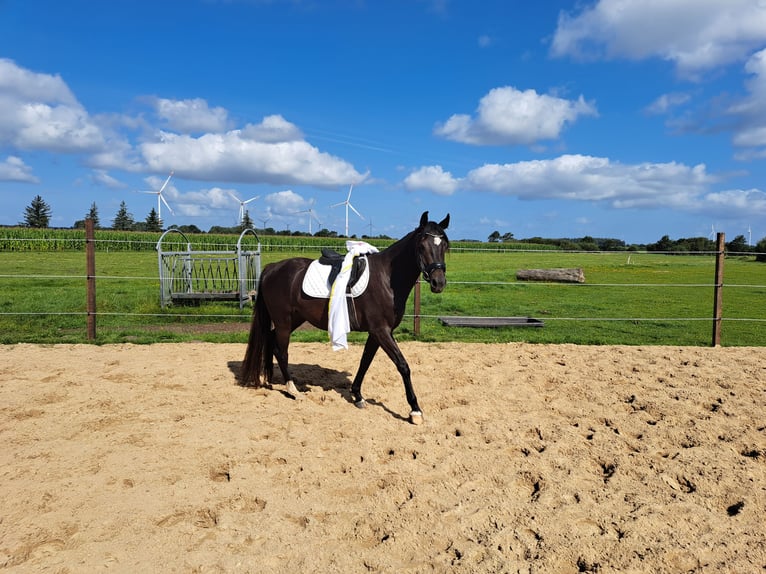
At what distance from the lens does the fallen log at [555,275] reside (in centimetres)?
2008

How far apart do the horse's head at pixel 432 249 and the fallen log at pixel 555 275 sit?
16.7 metres

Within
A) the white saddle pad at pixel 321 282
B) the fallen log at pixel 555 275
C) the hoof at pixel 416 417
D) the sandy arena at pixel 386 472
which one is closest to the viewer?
A: the sandy arena at pixel 386 472

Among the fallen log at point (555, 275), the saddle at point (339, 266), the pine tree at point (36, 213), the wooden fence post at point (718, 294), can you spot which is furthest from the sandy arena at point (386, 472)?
the pine tree at point (36, 213)

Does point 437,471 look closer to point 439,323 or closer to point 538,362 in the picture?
point 538,362

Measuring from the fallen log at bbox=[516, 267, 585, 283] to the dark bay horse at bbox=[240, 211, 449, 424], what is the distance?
16482 mm

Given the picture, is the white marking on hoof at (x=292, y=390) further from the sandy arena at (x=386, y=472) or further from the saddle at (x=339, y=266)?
the saddle at (x=339, y=266)

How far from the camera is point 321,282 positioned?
5.36 meters

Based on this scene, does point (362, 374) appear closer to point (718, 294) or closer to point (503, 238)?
point (718, 294)

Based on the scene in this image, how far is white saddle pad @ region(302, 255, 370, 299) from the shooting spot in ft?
16.8

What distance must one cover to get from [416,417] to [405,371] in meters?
0.45

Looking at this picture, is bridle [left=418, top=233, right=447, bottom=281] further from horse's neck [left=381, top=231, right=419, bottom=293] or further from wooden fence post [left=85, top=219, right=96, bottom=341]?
wooden fence post [left=85, top=219, right=96, bottom=341]

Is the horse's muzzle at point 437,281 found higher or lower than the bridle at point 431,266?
lower

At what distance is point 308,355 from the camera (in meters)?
7.46

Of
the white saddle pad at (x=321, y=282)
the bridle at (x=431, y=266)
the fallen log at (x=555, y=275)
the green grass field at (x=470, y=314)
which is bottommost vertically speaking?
the green grass field at (x=470, y=314)
